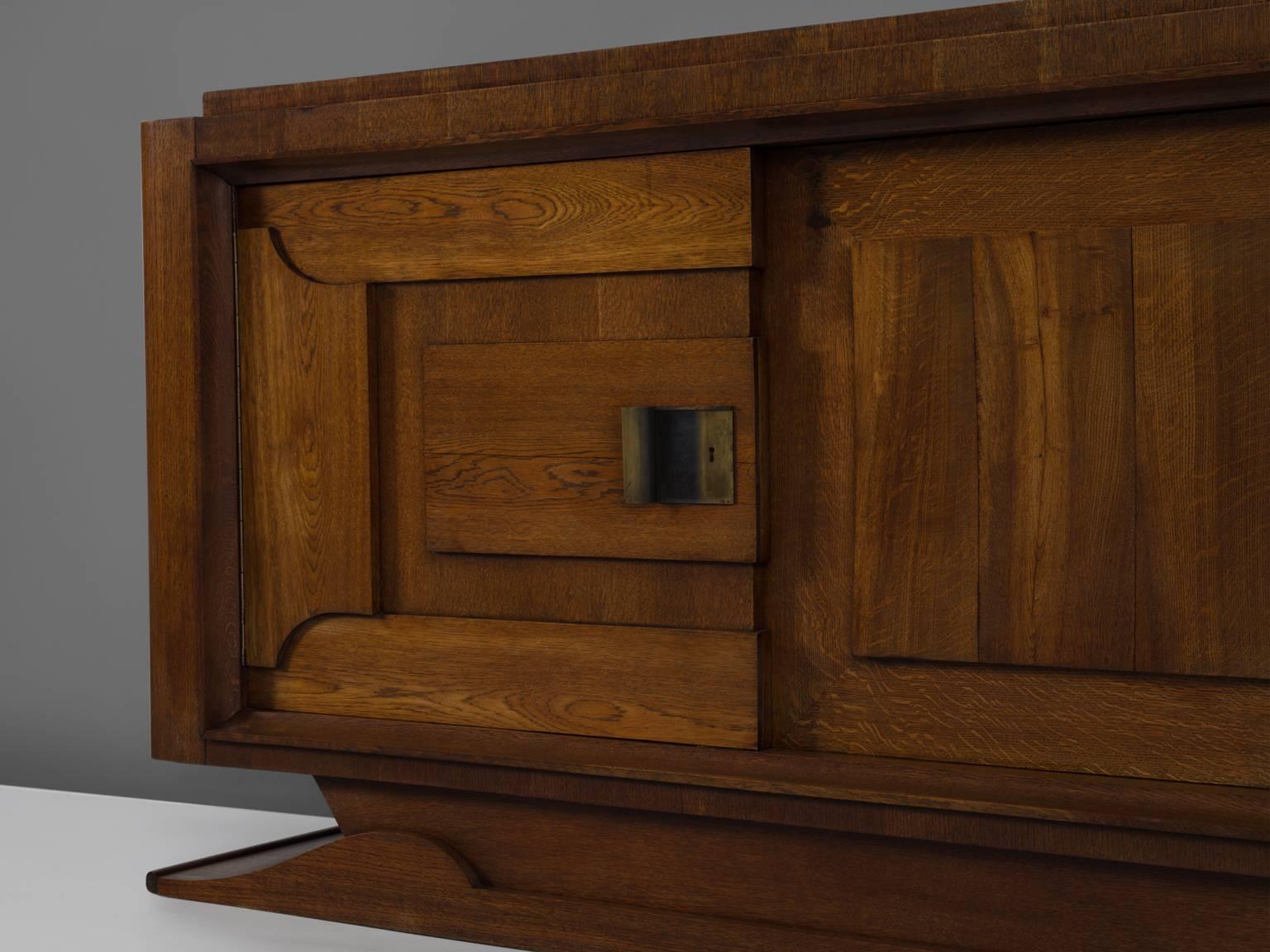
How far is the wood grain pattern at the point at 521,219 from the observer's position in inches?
42.1

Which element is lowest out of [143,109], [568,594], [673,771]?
[673,771]

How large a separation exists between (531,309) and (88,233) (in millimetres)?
867

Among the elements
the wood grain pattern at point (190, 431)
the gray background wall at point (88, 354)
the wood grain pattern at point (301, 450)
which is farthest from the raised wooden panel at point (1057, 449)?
the gray background wall at point (88, 354)

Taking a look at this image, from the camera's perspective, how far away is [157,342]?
1222 mm

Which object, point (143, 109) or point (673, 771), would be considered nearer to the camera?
point (673, 771)

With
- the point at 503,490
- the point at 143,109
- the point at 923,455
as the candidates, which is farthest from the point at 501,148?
the point at 143,109

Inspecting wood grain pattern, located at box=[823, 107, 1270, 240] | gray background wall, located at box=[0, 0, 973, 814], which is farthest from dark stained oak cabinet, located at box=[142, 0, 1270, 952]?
gray background wall, located at box=[0, 0, 973, 814]

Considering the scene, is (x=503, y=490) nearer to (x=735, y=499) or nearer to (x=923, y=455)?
(x=735, y=499)

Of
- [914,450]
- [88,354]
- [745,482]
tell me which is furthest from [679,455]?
[88,354]

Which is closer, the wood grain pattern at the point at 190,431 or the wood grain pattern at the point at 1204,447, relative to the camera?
the wood grain pattern at the point at 1204,447

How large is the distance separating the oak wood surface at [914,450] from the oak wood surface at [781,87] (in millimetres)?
114

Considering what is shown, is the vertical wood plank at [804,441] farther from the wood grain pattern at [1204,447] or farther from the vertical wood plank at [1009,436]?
the wood grain pattern at [1204,447]

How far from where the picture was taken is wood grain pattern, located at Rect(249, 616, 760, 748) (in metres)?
1.08

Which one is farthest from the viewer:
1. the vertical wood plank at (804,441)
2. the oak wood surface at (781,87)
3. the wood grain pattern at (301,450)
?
the wood grain pattern at (301,450)
